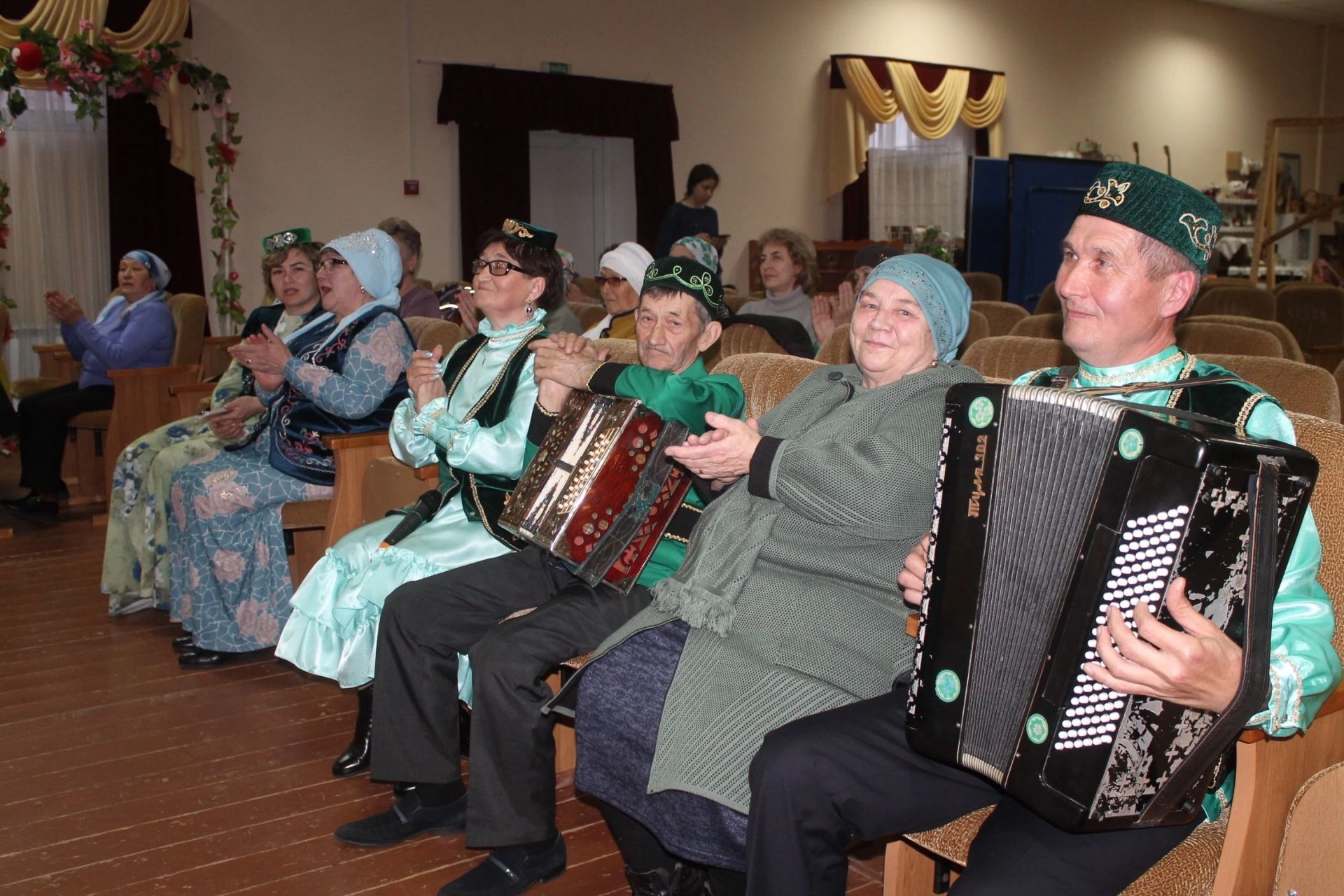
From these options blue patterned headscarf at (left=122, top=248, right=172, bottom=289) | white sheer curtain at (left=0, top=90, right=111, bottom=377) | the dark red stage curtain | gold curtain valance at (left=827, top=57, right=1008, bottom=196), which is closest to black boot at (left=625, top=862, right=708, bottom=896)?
blue patterned headscarf at (left=122, top=248, right=172, bottom=289)

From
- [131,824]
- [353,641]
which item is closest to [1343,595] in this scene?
[353,641]

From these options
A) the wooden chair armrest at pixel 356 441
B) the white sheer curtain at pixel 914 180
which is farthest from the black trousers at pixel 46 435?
the white sheer curtain at pixel 914 180

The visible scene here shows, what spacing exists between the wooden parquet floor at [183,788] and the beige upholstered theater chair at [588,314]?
221 cm

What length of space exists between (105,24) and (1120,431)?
8076mm

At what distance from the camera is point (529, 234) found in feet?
8.98

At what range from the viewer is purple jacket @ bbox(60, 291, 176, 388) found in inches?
205

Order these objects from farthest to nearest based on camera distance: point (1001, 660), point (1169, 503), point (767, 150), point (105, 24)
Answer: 1. point (767, 150)
2. point (105, 24)
3. point (1001, 660)
4. point (1169, 503)

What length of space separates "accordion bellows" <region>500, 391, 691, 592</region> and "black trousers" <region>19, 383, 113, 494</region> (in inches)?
161

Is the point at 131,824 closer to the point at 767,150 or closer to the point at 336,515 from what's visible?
the point at 336,515

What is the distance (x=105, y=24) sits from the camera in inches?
297

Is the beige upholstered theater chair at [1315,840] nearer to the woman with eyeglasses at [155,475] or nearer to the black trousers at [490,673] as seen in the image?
the black trousers at [490,673]

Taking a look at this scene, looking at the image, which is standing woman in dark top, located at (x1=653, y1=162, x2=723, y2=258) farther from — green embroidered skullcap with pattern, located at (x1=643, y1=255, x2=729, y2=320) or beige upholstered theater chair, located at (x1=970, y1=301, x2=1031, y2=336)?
green embroidered skullcap with pattern, located at (x1=643, y1=255, x2=729, y2=320)

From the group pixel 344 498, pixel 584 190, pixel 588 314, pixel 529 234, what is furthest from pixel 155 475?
pixel 584 190

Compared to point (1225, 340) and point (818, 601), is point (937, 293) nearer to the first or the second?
point (818, 601)
